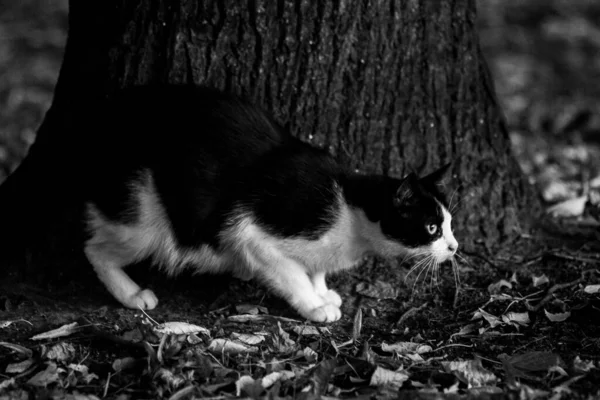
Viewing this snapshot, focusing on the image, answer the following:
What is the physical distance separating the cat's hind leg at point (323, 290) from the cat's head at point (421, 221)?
50cm

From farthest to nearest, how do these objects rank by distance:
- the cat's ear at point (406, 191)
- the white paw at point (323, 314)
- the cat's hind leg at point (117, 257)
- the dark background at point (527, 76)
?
the dark background at point (527, 76) < the cat's hind leg at point (117, 257) < the white paw at point (323, 314) < the cat's ear at point (406, 191)

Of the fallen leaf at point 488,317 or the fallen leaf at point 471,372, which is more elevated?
the fallen leaf at point 488,317

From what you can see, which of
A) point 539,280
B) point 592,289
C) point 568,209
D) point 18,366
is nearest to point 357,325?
point 539,280

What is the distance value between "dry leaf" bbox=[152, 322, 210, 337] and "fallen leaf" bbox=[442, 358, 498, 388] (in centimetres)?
107

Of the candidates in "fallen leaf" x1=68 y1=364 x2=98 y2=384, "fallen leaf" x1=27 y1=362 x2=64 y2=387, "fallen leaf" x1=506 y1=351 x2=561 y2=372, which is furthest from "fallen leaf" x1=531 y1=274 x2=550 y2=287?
"fallen leaf" x1=27 y1=362 x2=64 y2=387

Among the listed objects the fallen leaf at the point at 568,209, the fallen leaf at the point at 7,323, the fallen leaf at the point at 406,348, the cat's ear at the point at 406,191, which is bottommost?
the fallen leaf at the point at 406,348

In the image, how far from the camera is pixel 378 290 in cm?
407

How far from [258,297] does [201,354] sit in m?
0.84

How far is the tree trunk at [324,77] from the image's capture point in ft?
12.9

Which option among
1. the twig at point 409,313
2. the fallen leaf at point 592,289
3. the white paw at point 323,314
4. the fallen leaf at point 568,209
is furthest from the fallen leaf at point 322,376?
the fallen leaf at point 568,209

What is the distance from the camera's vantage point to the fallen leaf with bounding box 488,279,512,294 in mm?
3969

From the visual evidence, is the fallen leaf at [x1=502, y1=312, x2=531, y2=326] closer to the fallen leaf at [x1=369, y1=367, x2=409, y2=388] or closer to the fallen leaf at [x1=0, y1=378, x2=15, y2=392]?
the fallen leaf at [x1=369, y1=367, x2=409, y2=388]

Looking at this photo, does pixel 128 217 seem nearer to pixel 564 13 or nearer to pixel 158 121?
pixel 158 121

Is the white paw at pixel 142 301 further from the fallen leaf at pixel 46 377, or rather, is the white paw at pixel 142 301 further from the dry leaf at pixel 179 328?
the fallen leaf at pixel 46 377
